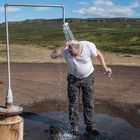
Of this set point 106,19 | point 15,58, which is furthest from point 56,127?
point 106,19

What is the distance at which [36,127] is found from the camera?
845 cm

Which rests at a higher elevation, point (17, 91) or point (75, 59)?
point (75, 59)

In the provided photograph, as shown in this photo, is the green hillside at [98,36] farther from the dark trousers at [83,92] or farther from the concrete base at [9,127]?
the concrete base at [9,127]

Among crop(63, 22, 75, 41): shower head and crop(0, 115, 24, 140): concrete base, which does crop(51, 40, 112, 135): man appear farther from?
crop(0, 115, 24, 140): concrete base

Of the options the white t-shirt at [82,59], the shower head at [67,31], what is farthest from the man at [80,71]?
the shower head at [67,31]

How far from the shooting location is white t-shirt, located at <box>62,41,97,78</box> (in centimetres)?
757

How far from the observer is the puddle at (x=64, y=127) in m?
7.80

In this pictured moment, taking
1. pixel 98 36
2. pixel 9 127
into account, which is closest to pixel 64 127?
pixel 9 127

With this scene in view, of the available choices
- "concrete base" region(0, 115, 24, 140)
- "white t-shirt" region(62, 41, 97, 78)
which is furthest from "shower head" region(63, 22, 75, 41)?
"concrete base" region(0, 115, 24, 140)

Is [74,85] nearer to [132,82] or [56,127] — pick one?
[56,127]

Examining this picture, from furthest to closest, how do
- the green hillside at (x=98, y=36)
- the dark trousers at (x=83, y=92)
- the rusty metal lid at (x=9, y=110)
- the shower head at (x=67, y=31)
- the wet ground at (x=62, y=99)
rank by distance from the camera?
1. the green hillside at (x=98, y=36)
2. the wet ground at (x=62, y=99)
3. the dark trousers at (x=83, y=92)
4. the shower head at (x=67, y=31)
5. the rusty metal lid at (x=9, y=110)

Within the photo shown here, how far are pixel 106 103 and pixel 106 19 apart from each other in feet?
378

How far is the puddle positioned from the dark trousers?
0.87 feet

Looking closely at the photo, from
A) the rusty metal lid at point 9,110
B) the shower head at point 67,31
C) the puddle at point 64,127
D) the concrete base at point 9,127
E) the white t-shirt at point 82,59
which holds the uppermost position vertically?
the shower head at point 67,31
